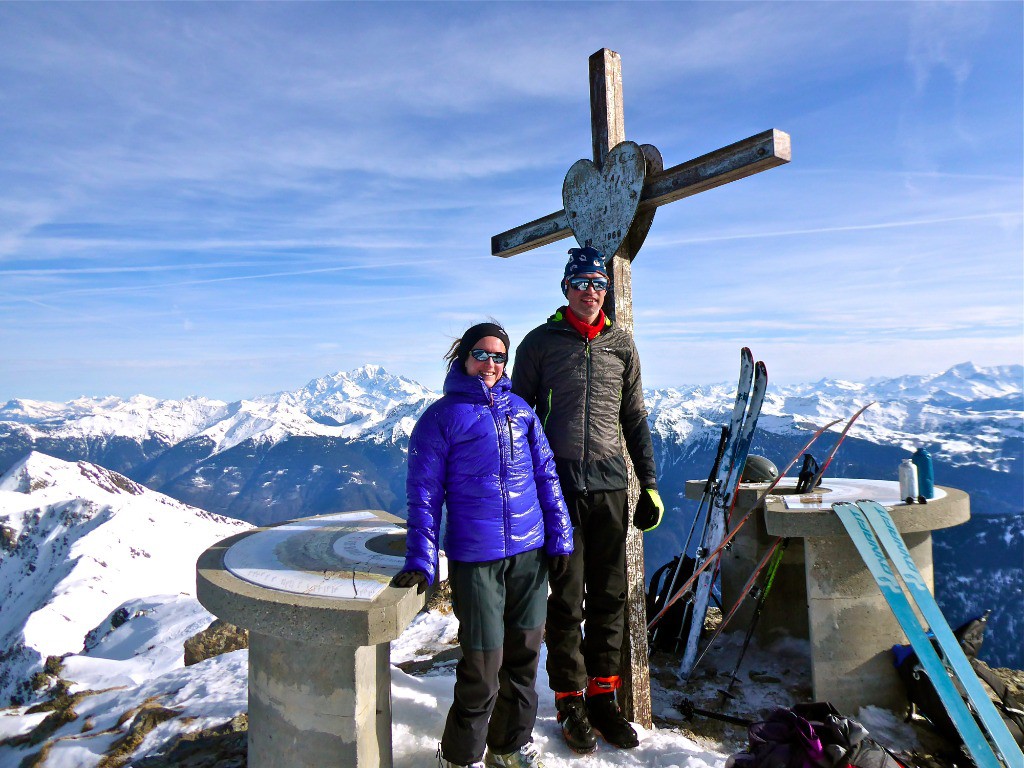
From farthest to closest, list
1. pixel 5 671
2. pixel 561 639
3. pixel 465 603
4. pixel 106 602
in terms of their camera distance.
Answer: pixel 106 602
pixel 5 671
pixel 561 639
pixel 465 603

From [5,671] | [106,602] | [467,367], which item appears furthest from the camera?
[106,602]

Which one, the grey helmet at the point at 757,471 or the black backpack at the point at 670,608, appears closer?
the black backpack at the point at 670,608

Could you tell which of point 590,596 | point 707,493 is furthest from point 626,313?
point 707,493

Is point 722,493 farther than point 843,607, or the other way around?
point 722,493

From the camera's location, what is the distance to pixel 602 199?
5371 millimetres

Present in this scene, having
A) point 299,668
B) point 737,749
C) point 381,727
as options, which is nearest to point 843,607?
point 737,749

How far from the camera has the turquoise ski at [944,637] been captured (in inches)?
162

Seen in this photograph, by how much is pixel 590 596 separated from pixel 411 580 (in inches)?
69.4

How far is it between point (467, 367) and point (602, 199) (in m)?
2.24

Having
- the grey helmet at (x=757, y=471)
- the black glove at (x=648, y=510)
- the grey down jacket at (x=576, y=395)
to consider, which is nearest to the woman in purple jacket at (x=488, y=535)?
the grey down jacket at (x=576, y=395)

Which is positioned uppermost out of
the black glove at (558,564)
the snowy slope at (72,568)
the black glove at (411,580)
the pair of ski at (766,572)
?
the black glove at (411,580)

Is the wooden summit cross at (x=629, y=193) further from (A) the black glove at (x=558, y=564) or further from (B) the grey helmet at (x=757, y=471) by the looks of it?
(B) the grey helmet at (x=757, y=471)

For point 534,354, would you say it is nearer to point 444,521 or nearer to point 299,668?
point 444,521

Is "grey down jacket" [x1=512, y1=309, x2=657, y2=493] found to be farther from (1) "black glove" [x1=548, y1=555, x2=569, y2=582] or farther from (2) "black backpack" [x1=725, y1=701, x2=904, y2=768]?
(2) "black backpack" [x1=725, y1=701, x2=904, y2=768]
